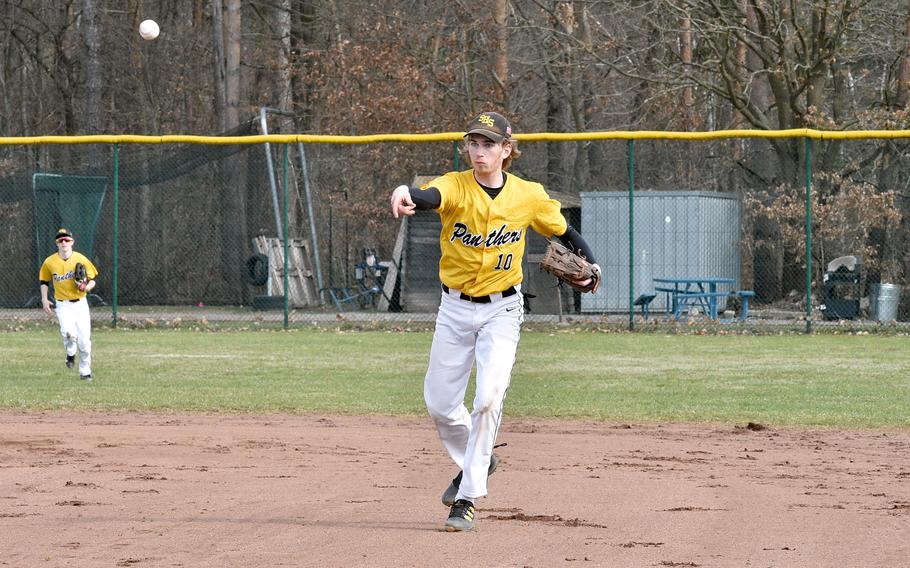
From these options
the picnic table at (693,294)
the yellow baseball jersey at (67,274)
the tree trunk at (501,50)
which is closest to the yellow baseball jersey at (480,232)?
the yellow baseball jersey at (67,274)

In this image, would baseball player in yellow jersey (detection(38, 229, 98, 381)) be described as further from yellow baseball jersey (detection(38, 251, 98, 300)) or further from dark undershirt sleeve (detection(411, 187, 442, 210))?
dark undershirt sleeve (detection(411, 187, 442, 210))

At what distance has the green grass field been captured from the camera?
11.0 m

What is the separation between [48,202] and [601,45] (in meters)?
11.3

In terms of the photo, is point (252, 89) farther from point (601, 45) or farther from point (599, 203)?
point (599, 203)

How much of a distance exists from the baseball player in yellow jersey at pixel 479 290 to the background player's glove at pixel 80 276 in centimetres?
764

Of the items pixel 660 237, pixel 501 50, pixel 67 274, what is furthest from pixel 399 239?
pixel 67 274

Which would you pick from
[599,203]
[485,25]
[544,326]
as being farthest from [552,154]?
[544,326]

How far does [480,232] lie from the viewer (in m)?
5.86

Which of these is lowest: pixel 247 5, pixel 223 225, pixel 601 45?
pixel 223 225

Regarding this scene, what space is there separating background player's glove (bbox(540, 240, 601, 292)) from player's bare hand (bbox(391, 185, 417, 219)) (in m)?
1.05

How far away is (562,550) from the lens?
5.32 metres

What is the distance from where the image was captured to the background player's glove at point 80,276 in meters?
12.8

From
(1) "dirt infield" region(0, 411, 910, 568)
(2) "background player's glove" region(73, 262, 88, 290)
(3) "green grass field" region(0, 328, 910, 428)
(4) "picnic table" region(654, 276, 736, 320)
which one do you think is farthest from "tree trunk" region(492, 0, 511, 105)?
(1) "dirt infield" region(0, 411, 910, 568)

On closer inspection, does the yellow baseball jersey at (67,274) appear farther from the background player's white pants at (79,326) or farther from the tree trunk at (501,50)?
the tree trunk at (501,50)
